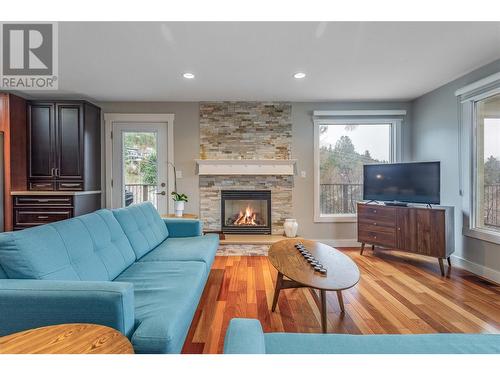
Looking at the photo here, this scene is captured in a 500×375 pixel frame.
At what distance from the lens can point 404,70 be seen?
2998mm

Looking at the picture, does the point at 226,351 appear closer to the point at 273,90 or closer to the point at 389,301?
the point at 389,301

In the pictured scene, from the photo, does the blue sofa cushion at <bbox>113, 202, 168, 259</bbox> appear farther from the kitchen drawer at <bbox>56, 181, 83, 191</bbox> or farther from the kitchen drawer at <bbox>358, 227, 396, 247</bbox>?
the kitchen drawer at <bbox>358, 227, 396, 247</bbox>

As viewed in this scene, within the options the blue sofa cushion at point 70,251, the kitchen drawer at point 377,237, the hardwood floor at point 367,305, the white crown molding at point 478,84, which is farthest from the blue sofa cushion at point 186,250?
the white crown molding at point 478,84

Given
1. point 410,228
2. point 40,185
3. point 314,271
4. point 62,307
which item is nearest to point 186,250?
point 314,271

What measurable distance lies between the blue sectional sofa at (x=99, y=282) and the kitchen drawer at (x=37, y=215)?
1.97 metres

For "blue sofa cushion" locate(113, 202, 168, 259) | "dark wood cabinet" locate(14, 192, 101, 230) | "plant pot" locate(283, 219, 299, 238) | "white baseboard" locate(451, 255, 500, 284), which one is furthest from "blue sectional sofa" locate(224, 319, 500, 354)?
"dark wood cabinet" locate(14, 192, 101, 230)

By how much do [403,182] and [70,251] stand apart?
3739 mm

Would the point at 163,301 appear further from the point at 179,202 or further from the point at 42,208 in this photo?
the point at 42,208

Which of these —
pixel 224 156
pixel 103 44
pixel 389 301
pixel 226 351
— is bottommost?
pixel 389 301

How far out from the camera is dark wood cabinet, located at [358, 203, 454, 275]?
9.94ft

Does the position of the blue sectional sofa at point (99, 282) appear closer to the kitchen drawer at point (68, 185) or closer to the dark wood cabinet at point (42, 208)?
the dark wood cabinet at point (42, 208)

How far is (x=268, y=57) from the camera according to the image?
8.69 feet

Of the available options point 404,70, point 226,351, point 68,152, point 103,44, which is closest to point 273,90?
point 404,70
